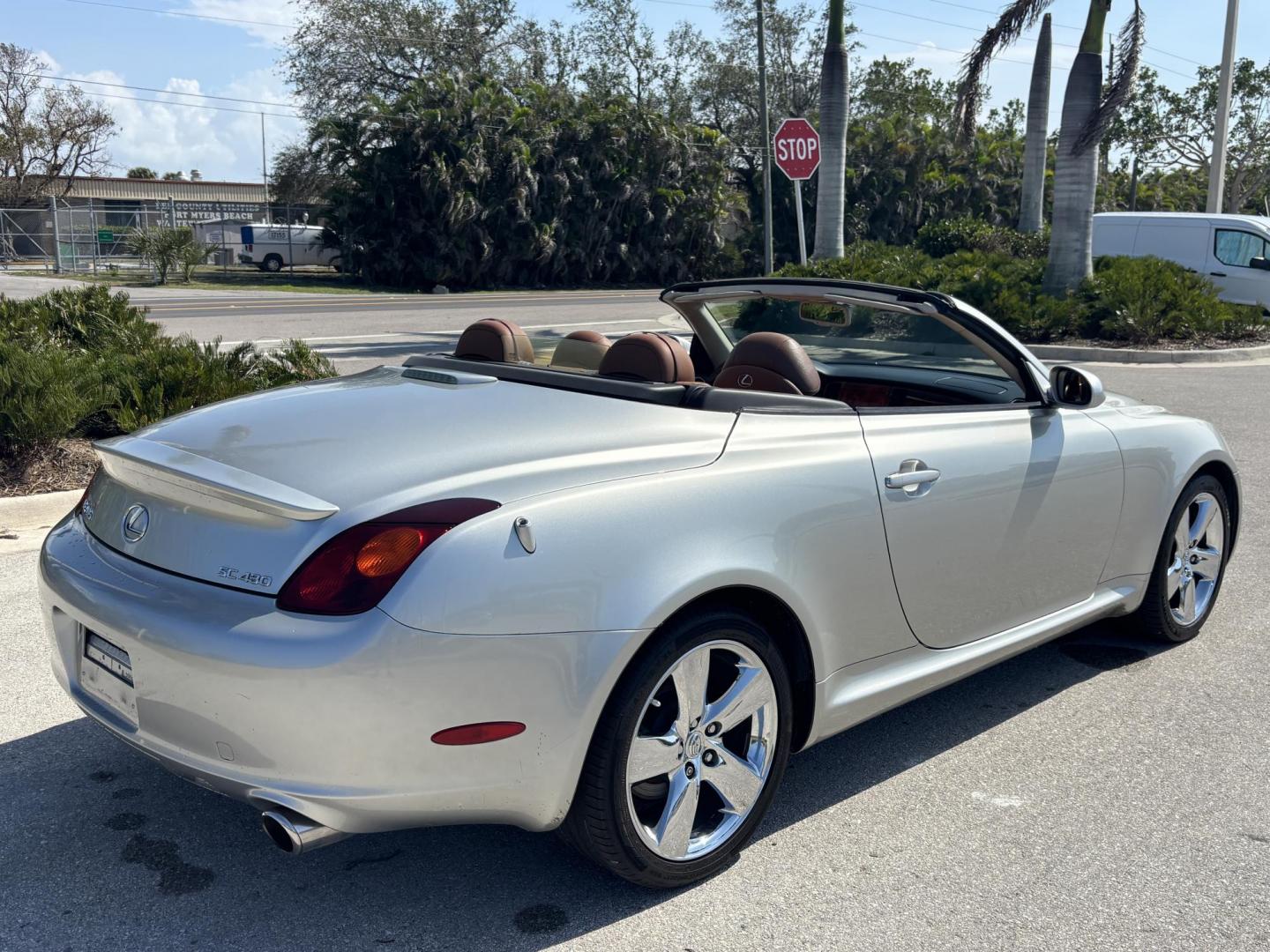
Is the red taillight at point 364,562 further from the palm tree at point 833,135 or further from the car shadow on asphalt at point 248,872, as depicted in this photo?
the palm tree at point 833,135

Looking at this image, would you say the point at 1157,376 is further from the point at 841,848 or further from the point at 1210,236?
the point at 841,848

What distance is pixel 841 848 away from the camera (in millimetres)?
3195

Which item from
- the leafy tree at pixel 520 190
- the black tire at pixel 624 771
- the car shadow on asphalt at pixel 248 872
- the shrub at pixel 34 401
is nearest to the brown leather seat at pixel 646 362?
the black tire at pixel 624 771

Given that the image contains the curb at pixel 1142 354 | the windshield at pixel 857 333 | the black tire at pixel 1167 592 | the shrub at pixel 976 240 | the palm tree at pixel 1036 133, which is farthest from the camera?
the palm tree at pixel 1036 133

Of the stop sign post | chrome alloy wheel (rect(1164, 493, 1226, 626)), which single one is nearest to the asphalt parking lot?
chrome alloy wheel (rect(1164, 493, 1226, 626))

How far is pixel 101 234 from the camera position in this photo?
134ft

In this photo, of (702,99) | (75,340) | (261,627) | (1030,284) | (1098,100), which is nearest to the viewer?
(261,627)

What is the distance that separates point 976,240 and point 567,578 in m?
24.0

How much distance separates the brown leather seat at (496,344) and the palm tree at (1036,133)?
24198 mm

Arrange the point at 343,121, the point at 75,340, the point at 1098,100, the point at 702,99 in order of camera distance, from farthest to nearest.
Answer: the point at 702,99
the point at 343,121
the point at 1098,100
the point at 75,340

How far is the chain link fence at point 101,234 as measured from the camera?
36.9 m

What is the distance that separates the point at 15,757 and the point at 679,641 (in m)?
2.25

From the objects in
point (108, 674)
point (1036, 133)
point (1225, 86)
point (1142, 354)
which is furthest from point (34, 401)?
point (1225, 86)

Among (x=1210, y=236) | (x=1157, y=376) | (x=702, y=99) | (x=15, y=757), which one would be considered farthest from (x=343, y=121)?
(x=15, y=757)
